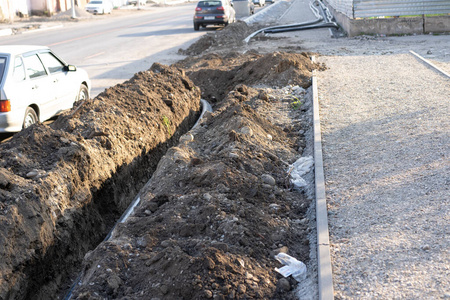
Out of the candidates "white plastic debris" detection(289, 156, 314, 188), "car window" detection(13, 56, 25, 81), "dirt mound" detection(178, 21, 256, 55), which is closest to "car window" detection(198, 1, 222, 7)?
"dirt mound" detection(178, 21, 256, 55)

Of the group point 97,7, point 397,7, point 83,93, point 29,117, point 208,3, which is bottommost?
point 29,117

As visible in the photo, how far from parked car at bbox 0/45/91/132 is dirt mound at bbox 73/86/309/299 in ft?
10.1

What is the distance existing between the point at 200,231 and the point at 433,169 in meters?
3.17

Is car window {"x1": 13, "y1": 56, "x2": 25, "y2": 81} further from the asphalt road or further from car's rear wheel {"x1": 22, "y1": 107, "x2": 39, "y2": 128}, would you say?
the asphalt road

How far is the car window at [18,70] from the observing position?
9.10 m

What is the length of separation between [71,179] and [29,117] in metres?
3.20

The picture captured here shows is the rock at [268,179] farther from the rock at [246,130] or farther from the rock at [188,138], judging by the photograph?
the rock at [188,138]

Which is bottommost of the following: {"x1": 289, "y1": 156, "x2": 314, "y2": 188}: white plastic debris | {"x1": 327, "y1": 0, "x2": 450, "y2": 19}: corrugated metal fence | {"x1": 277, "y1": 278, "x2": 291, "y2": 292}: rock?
{"x1": 277, "y1": 278, "x2": 291, "y2": 292}: rock

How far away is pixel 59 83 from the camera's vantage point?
10.2 m

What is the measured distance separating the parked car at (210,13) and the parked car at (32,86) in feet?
62.7

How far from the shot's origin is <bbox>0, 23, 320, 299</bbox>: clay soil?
434 cm

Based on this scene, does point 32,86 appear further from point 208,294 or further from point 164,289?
point 208,294

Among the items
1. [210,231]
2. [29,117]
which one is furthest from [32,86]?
[210,231]

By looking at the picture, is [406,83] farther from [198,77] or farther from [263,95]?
[198,77]
